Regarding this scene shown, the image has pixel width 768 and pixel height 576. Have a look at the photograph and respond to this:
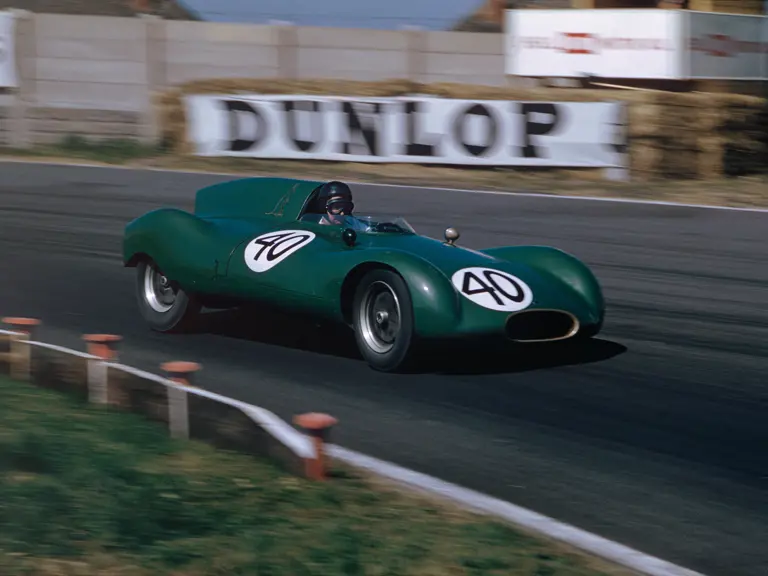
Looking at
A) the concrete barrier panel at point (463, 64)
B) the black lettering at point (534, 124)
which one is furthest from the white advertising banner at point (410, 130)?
the concrete barrier panel at point (463, 64)

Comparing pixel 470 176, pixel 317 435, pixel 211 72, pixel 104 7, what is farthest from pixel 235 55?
pixel 104 7

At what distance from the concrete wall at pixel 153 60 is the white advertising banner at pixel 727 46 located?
6303 mm

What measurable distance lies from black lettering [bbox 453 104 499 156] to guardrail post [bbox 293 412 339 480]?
42.3 ft

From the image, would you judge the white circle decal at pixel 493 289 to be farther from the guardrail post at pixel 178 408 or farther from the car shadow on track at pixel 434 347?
the guardrail post at pixel 178 408

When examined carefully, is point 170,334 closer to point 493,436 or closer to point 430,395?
point 430,395

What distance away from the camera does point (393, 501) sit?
181 inches

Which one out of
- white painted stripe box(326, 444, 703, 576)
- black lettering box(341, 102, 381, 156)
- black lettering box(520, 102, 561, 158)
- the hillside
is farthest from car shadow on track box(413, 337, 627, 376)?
the hillside

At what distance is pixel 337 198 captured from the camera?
7.59 m

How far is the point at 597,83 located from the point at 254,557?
56.8 feet

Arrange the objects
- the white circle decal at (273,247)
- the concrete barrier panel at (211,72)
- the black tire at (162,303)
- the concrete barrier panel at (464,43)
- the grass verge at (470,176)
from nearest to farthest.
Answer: the white circle decal at (273,247) → the black tire at (162,303) → the grass verge at (470,176) → the concrete barrier panel at (211,72) → the concrete barrier panel at (464,43)

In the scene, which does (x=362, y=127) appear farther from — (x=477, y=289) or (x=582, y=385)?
(x=582, y=385)

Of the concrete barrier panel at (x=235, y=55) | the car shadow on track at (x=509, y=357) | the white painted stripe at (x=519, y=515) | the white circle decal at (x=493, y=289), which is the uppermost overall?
the concrete barrier panel at (x=235, y=55)

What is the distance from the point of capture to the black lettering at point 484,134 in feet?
56.4

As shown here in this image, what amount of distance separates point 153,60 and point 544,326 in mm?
17669
